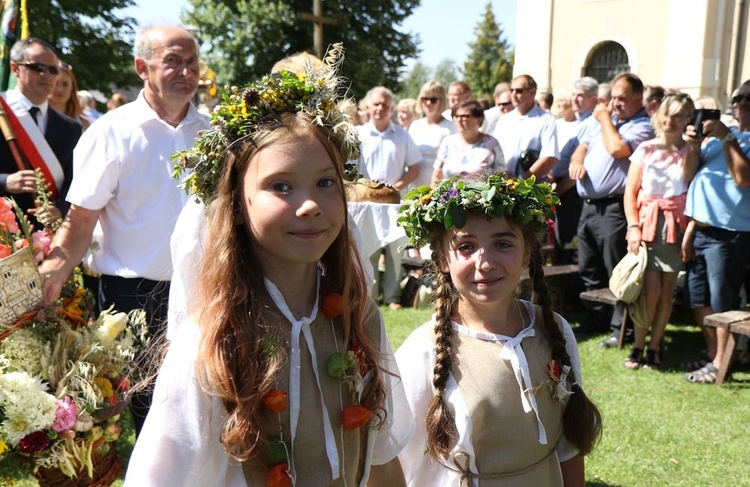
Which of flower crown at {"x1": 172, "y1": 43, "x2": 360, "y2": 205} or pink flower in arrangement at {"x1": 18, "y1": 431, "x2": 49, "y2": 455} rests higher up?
flower crown at {"x1": 172, "y1": 43, "x2": 360, "y2": 205}

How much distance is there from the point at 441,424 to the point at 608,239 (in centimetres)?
441

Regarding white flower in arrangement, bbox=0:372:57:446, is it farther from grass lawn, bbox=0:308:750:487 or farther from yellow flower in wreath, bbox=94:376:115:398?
grass lawn, bbox=0:308:750:487

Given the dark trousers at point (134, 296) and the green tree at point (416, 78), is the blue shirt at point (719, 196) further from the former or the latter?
the green tree at point (416, 78)

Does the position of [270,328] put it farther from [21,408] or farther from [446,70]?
[446,70]

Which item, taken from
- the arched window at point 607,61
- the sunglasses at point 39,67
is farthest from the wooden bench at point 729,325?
the arched window at point 607,61

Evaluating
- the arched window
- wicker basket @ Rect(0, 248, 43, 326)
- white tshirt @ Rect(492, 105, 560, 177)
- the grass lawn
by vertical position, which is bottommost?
the grass lawn

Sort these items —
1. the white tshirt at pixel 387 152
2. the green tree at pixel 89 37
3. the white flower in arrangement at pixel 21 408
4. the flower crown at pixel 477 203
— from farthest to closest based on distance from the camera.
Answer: the green tree at pixel 89 37
the white tshirt at pixel 387 152
the flower crown at pixel 477 203
the white flower in arrangement at pixel 21 408

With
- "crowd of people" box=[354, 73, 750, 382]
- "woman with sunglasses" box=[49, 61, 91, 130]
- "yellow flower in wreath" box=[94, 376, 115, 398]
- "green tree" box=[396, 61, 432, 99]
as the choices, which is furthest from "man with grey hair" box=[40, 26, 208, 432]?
"green tree" box=[396, 61, 432, 99]

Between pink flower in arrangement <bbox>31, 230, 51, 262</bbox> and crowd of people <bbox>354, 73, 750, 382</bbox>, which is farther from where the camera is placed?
crowd of people <bbox>354, 73, 750, 382</bbox>

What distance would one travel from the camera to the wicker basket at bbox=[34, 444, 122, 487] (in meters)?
2.50

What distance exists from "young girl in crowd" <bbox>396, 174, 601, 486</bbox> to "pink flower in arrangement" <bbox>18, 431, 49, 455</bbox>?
4.14ft

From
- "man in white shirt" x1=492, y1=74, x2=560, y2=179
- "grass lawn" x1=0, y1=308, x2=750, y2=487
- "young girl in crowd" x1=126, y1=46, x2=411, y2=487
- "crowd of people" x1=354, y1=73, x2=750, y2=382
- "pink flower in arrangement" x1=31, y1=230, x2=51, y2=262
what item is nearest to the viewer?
"young girl in crowd" x1=126, y1=46, x2=411, y2=487

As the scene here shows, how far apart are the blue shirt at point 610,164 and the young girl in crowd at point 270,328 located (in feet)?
15.9

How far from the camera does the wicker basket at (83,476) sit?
2.50m
